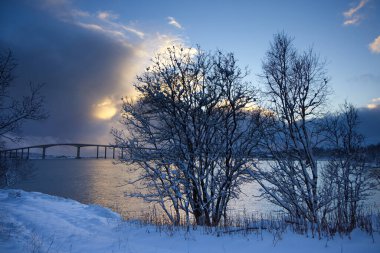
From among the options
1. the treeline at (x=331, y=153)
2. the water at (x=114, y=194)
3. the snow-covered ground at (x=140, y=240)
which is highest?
the treeline at (x=331, y=153)

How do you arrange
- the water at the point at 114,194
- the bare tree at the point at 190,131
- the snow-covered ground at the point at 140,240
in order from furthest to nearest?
the water at the point at 114,194, the bare tree at the point at 190,131, the snow-covered ground at the point at 140,240

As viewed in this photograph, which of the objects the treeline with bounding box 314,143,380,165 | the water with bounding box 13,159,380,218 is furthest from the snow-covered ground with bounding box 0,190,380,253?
the treeline with bounding box 314,143,380,165

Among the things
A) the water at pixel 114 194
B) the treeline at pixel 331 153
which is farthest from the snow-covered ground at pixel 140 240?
the treeline at pixel 331 153

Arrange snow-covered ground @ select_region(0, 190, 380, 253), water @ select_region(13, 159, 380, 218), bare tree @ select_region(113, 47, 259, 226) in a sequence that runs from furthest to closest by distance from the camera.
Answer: water @ select_region(13, 159, 380, 218)
bare tree @ select_region(113, 47, 259, 226)
snow-covered ground @ select_region(0, 190, 380, 253)

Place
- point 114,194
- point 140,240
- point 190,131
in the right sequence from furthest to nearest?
1. point 114,194
2. point 190,131
3. point 140,240

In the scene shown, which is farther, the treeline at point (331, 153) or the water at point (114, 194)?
the water at point (114, 194)

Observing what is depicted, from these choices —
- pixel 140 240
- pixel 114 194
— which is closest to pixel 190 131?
pixel 140 240

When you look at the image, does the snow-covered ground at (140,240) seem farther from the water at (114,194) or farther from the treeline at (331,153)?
the treeline at (331,153)

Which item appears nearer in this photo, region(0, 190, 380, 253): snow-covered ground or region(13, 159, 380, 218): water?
region(0, 190, 380, 253): snow-covered ground

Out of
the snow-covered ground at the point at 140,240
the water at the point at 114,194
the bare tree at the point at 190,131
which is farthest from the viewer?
the water at the point at 114,194

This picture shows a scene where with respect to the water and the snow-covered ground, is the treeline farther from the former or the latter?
the snow-covered ground

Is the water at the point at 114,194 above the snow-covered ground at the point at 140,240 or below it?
below

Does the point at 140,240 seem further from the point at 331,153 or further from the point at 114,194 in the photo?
the point at 114,194

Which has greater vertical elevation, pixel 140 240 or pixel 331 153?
pixel 331 153
